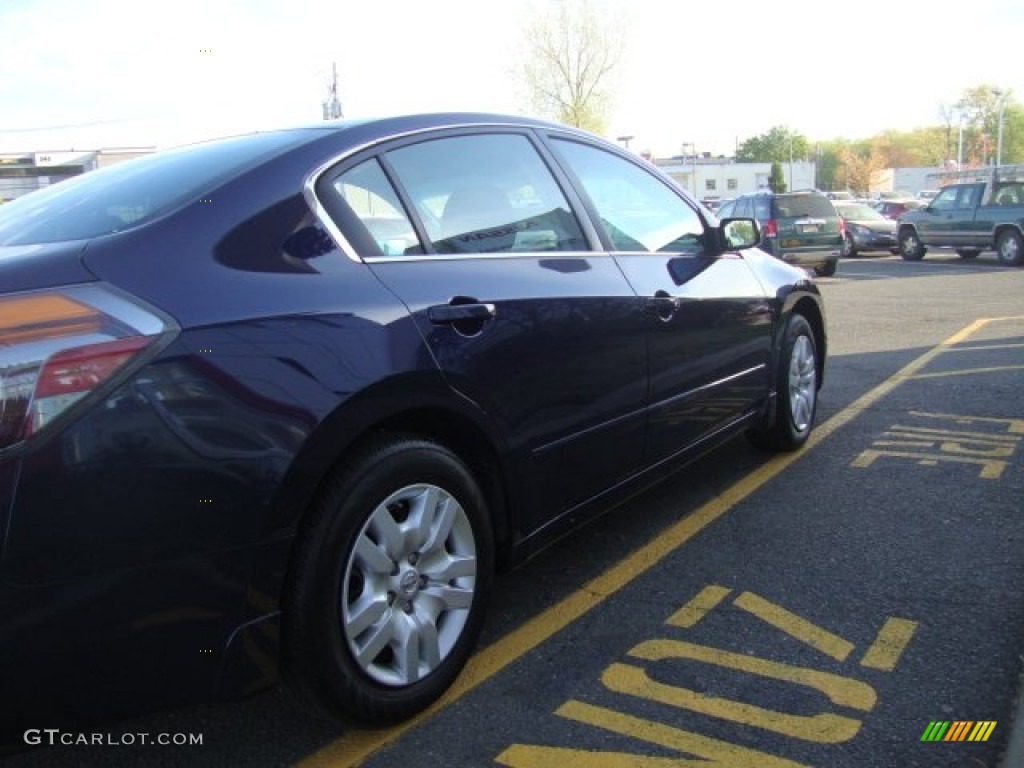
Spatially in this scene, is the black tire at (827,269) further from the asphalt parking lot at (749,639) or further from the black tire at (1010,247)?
the asphalt parking lot at (749,639)

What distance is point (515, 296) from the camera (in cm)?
266

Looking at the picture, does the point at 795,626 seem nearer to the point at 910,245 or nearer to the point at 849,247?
the point at 910,245

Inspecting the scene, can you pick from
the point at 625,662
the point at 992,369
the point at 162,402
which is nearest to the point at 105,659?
the point at 162,402

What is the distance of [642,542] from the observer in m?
3.65

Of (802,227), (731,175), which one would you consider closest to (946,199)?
(802,227)

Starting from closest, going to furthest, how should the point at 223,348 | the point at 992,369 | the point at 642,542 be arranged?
the point at 223,348, the point at 642,542, the point at 992,369

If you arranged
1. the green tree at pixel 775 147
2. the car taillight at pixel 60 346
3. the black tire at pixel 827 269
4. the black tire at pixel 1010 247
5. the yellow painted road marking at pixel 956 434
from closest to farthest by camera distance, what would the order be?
the car taillight at pixel 60 346
the yellow painted road marking at pixel 956 434
the black tire at pixel 827 269
the black tire at pixel 1010 247
the green tree at pixel 775 147

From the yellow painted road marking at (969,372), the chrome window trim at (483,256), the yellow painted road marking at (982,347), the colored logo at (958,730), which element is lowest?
the colored logo at (958,730)

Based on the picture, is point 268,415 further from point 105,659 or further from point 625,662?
point 625,662

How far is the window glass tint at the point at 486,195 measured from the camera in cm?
265

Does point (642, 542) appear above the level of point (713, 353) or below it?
below

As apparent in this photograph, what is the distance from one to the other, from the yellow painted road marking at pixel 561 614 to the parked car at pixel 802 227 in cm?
1137

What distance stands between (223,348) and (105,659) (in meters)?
0.68

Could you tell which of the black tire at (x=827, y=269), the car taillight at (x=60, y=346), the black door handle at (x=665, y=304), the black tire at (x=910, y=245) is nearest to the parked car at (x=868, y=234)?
Answer: the black tire at (x=910, y=245)
